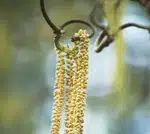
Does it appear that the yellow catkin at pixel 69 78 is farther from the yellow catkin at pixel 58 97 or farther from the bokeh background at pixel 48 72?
the bokeh background at pixel 48 72

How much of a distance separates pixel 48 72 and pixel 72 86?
0.37 m

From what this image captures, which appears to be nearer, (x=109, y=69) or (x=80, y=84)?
(x=80, y=84)

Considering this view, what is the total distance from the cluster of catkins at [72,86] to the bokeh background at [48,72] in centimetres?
28

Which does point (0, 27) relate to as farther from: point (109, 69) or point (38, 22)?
point (109, 69)

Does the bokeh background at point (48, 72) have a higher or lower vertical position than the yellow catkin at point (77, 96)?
higher

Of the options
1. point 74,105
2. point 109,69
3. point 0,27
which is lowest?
point 74,105

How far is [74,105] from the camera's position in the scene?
2.04 feet

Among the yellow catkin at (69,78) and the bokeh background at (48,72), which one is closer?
the yellow catkin at (69,78)

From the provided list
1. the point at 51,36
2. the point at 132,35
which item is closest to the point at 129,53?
the point at 132,35

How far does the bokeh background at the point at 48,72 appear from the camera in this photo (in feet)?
3.09

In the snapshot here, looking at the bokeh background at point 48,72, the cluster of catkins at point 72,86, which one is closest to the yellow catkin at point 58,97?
the cluster of catkins at point 72,86

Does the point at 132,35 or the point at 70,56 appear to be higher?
the point at 132,35

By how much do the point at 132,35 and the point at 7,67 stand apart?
29 cm

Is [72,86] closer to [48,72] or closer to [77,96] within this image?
[77,96]
